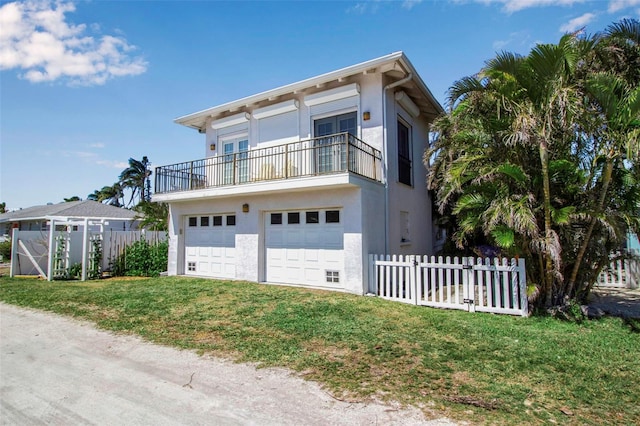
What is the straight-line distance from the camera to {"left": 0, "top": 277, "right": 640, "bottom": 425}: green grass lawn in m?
3.41

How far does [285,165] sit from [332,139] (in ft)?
5.85

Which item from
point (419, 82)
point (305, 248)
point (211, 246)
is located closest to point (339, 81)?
point (419, 82)

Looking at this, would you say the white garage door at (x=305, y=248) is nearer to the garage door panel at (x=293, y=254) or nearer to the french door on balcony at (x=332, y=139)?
the garage door panel at (x=293, y=254)

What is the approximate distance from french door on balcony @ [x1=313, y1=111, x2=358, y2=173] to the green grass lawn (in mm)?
3950

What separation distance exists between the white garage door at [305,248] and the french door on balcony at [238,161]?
2500 mm

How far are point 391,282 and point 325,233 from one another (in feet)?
7.95

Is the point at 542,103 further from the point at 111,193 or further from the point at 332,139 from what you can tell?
the point at 111,193

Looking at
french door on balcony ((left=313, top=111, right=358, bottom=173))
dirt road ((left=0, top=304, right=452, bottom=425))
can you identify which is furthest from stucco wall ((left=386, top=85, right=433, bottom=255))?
dirt road ((left=0, top=304, right=452, bottom=425))

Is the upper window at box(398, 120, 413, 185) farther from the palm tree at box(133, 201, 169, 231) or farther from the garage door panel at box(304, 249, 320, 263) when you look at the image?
the palm tree at box(133, 201, 169, 231)

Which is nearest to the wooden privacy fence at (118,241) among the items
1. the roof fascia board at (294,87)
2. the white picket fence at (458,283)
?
the roof fascia board at (294,87)

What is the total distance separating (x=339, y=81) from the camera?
10.6m

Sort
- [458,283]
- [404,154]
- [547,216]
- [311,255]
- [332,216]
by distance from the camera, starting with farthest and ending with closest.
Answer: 1. [404,154]
2. [311,255]
3. [332,216]
4. [458,283]
5. [547,216]

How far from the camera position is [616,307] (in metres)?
7.59

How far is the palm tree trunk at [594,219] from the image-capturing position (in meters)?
6.22
